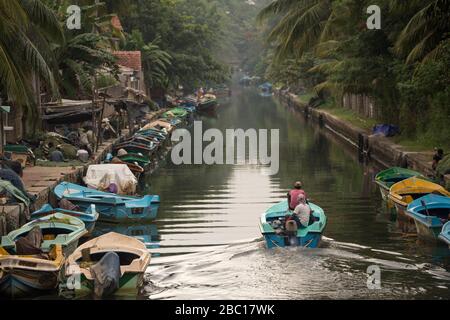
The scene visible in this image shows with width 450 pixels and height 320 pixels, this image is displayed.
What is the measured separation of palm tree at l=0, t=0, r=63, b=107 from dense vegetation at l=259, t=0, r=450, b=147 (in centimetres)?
1197

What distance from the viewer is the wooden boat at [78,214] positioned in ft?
77.9

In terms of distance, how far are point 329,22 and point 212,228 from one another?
24555 mm

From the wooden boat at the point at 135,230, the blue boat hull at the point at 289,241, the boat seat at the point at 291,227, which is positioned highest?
the boat seat at the point at 291,227

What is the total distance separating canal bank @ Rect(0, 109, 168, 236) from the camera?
22641mm

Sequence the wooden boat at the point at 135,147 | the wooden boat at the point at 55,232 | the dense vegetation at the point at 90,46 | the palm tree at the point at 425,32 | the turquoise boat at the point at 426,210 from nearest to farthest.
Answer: the wooden boat at the point at 55,232, the turquoise boat at the point at 426,210, the dense vegetation at the point at 90,46, the palm tree at the point at 425,32, the wooden boat at the point at 135,147

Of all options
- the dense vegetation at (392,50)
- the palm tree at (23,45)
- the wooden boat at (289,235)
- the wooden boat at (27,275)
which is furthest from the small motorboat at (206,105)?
the wooden boat at (27,275)

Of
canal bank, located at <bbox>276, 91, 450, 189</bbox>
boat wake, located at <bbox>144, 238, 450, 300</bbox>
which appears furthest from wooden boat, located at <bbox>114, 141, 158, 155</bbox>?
boat wake, located at <bbox>144, 238, 450, 300</bbox>

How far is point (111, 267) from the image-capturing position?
59.2 feet

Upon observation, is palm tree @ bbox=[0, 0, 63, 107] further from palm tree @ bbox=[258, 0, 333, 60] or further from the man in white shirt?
palm tree @ bbox=[258, 0, 333, 60]

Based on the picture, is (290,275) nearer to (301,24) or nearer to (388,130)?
(388,130)

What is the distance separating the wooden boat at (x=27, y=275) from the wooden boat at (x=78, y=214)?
17.7 feet

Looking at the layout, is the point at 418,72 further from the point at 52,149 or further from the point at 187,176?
the point at 52,149

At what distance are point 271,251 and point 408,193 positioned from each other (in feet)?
23.4

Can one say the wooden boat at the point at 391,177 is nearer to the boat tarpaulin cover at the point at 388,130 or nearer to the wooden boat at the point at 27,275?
the boat tarpaulin cover at the point at 388,130
